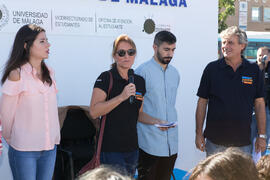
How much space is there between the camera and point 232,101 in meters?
3.26

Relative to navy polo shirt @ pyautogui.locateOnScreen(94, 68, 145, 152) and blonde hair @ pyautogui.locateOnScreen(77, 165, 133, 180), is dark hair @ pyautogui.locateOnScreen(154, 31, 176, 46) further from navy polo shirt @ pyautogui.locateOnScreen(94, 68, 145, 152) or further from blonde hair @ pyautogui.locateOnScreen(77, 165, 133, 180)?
blonde hair @ pyautogui.locateOnScreen(77, 165, 133, 180)

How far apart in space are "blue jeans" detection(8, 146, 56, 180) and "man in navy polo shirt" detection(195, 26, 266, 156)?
5.00 feet

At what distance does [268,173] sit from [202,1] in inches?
158

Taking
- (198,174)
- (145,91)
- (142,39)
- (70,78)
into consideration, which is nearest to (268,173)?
(198,174)

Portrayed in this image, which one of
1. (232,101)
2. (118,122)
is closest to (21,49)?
(118,122)

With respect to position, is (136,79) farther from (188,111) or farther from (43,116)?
(188,111)

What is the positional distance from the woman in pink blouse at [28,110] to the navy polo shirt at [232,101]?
4.92 feet

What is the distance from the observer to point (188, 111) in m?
5.20

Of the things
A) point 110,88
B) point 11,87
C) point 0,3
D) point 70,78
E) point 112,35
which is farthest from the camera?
point 112,35

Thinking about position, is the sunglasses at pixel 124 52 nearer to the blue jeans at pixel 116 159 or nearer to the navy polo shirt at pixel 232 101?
the blue jeans at pixel 116 159

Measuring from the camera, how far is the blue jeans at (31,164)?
2492 millimetres

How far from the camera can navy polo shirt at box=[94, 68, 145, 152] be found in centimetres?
273

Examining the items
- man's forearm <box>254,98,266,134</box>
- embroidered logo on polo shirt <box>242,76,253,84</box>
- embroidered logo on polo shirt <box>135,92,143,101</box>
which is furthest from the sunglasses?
man's forearm <box>254,98,266,134</box>

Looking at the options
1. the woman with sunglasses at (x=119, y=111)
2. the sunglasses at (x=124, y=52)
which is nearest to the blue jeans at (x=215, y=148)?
the woman with sunglasses at (x=119, y=111)
